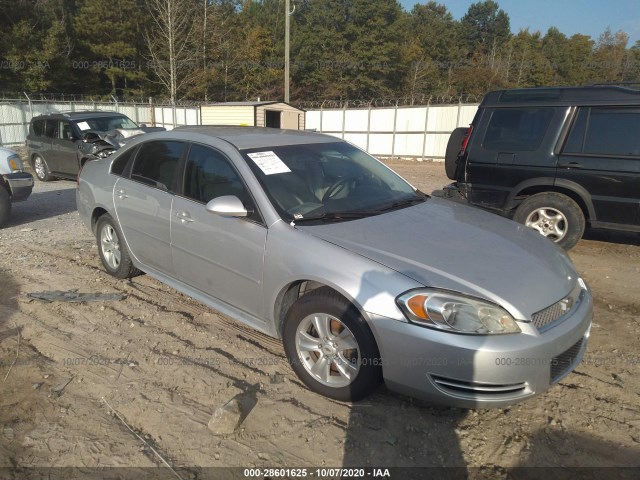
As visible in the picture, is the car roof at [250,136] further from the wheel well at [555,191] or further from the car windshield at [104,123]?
the car windshield at [104,123]

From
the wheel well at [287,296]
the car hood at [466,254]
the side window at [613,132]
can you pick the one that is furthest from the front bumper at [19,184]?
the side window at [613,132]

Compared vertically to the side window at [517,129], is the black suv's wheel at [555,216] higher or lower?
lower

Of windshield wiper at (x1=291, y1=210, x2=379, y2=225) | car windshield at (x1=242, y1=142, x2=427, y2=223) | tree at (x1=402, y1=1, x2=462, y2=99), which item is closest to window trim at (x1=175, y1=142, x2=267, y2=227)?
car windshield at (x1=242, y1=142, x2=427, y2=223)

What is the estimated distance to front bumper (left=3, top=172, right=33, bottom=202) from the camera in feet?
24.0

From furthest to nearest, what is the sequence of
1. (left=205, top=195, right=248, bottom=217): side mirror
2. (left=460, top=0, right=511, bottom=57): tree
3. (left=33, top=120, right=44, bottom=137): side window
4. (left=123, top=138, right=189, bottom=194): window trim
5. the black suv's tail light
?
1. (left=460, top=0, right=511, bottom=57): tree
2. (left=33, top=120, right=44, bottom=137): side window
3. the black suv's tail light
4. (left=123, top=138, right=189, bottom=194): window trim
5. (left=205, top=195, right=248, bottom=217): side mirror

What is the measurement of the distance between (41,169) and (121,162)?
9.59m

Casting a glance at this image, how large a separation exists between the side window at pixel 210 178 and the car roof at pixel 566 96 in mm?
4200

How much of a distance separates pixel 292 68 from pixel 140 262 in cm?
4779

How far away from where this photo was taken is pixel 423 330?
247 cm

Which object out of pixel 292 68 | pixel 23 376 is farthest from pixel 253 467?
pixel 292 68

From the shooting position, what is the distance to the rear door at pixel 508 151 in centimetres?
579

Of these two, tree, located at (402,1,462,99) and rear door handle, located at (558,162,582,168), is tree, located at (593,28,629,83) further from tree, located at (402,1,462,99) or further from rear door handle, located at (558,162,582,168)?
rear door handle, located at (558,162,582,168)

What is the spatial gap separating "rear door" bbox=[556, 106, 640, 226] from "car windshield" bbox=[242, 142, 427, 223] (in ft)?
8.93

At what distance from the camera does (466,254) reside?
2.89 m
